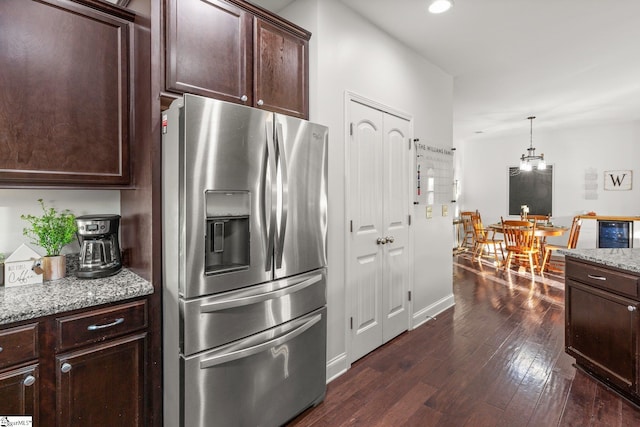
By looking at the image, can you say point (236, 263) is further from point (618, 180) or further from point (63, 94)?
point (618, 180)

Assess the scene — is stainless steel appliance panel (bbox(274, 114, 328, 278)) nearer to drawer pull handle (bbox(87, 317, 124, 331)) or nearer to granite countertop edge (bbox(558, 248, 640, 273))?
drawer pull handle (bbox(87, 317, 124, 331))

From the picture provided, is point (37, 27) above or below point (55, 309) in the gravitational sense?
above

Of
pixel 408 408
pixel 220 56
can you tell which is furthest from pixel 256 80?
pixel 408 408

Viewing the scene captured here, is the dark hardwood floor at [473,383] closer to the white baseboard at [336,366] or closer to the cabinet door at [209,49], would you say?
the white baseboard at [336,366]

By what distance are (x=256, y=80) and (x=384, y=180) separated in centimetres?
146

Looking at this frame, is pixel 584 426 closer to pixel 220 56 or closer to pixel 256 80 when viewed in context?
pixel 256 80

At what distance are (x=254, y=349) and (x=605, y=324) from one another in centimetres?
241

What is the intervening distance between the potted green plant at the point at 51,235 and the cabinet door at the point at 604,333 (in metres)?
3.43

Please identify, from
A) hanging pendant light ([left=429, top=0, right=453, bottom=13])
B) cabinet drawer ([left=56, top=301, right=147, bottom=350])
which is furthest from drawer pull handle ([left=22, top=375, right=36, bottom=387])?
hanging pendant light ([left=429, top=0, right=453, bottom=13])

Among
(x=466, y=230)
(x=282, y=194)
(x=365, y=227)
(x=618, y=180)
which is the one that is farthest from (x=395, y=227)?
(x=618, y=180)

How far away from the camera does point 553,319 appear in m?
3.61

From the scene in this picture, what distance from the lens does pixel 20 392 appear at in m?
1.30

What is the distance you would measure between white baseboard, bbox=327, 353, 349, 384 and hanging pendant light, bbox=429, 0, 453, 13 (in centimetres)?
275

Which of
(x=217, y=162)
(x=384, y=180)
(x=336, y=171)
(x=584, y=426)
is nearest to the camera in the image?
(x=217, y=162)
